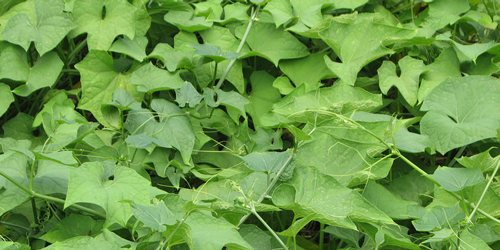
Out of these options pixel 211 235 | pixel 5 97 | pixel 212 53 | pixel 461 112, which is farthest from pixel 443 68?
pixel 5 97

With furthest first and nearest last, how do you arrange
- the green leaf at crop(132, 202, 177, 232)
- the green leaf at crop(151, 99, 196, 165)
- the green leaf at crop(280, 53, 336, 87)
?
the green leaf at crop(280, 53, 336, 87)
the green leaf at crop(151, 99, 196, 165)
the green leaf at crop(132, 202, 177, 232)

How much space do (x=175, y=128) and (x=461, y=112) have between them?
0.94 m

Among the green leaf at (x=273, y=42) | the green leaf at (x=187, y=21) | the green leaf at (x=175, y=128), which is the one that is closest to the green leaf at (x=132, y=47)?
the green leaf at (x=187, y=21)

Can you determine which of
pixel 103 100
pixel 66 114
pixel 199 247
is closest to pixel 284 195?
pixel 199 247

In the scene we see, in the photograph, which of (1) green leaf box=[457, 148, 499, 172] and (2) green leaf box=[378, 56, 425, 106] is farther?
(2) green leaf box=[378, 56, 425, 106]

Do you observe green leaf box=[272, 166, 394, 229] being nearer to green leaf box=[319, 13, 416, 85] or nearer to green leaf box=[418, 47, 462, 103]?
green leaf box=[319, 13, 416, 85]

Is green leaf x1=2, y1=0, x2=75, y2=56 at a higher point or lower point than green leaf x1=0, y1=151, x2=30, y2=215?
higher

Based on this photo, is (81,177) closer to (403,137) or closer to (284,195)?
(284,195)

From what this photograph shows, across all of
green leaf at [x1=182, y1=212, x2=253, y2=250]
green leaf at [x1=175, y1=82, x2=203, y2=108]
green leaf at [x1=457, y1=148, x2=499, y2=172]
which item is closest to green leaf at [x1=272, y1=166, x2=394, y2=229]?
green leaf at [x1=182, y1=212, x2=253, y2=250]

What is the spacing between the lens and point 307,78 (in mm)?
1736

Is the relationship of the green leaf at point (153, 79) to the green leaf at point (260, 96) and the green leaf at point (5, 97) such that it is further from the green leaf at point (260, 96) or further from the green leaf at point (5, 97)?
the green leaf at point (5, 97)

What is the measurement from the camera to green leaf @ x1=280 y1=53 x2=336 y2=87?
1.72 metres

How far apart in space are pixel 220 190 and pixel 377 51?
29.8 inches

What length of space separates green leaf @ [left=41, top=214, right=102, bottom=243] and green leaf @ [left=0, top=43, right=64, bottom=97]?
1.94 ft
